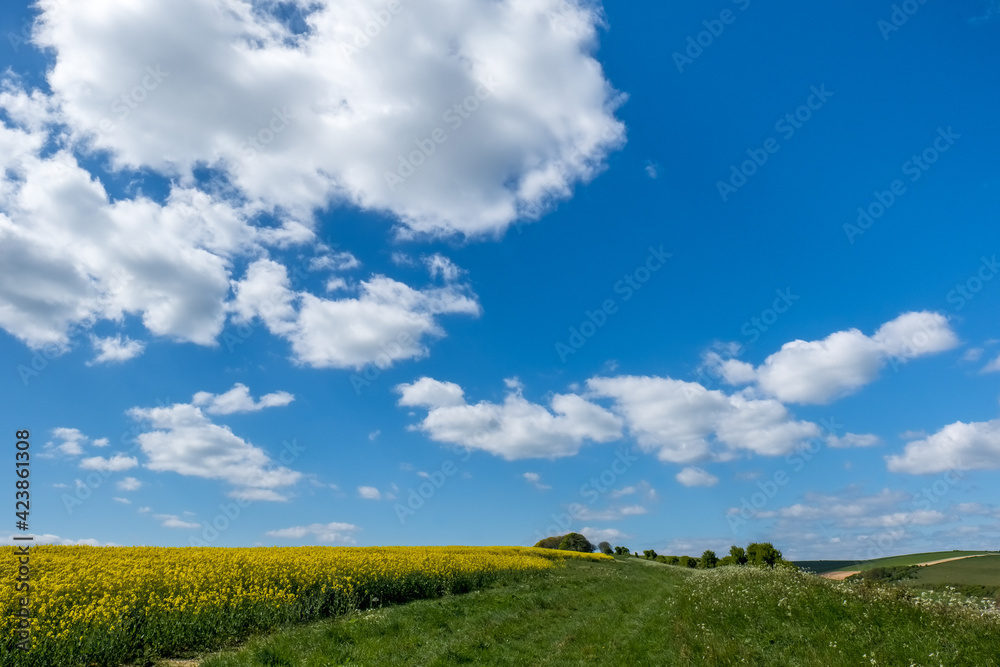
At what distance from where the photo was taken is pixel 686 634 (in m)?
13.4

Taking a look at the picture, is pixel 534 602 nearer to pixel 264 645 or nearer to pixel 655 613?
pixel 655 613

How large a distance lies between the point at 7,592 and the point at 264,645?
6.10 metres

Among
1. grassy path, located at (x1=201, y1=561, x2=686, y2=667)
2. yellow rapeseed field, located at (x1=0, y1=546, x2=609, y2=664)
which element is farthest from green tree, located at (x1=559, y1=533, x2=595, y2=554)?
grassy path, located at (x1=201, y1=561, x2=686, y2=667)

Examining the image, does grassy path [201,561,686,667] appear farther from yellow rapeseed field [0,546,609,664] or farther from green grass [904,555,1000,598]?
green grass [904,555,1000,598]

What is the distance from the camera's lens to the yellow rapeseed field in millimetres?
11930

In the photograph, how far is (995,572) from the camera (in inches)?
821

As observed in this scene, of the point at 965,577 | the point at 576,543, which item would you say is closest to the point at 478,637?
the point at 965,577

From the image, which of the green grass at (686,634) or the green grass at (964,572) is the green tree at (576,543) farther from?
the green grass at (686,634)

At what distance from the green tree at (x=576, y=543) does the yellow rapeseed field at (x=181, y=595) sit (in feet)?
235

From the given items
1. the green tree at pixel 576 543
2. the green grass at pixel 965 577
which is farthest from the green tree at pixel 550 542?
the green grass at pixel 965 577

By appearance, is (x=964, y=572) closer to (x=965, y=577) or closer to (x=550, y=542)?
(x=965, y=577)

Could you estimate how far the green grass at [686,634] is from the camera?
1030 cm

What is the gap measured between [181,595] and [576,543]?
3277 inches

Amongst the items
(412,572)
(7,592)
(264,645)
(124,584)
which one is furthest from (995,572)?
(7,592)
